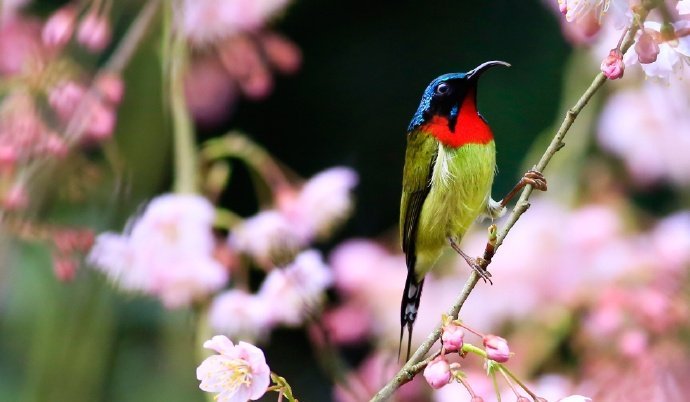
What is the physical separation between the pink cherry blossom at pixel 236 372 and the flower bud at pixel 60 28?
63cm

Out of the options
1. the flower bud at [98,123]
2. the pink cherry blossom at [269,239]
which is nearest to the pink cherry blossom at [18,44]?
the flower bud at [98,123]

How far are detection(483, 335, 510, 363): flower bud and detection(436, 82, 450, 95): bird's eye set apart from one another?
0.30 meters

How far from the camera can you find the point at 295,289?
3.38 ft

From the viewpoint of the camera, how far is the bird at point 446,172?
736mm

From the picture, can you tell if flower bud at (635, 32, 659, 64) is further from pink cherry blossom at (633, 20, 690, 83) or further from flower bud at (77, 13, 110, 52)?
flower bud at (77, 13, 110, 52)

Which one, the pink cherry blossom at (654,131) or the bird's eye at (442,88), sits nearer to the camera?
the bird's eye at (442,88)

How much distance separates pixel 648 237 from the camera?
103cm

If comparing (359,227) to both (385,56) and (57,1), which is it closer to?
(385,56)

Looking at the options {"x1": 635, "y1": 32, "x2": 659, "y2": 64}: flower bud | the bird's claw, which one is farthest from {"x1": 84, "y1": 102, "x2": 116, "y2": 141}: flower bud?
{"x1": 635, "y1": 32, "x2": 659, "y2": 64}: flower bud

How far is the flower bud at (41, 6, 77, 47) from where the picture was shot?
108 cm

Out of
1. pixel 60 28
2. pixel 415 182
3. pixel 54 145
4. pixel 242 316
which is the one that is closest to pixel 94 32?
pixel 60 28

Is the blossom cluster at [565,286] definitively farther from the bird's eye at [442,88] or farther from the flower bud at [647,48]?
the flower bud at [647,48]

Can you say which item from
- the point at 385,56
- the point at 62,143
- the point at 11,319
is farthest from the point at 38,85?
the point at 385,56

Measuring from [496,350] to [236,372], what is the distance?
0.20 m
